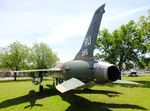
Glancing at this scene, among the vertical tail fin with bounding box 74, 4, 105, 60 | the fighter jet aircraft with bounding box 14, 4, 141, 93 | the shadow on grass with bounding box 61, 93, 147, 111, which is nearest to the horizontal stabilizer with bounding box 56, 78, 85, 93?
the fighter jet aircraft with bounding box 14, 4, 141, 93

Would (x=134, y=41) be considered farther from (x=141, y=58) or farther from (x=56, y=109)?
(x=56, y=109)

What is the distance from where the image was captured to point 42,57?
8306 centimetres

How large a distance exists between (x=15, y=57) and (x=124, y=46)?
35.9 m

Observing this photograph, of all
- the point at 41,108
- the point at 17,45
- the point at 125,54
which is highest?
the point at 17,45

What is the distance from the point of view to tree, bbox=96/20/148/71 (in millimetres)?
52531

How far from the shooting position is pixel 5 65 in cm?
7331

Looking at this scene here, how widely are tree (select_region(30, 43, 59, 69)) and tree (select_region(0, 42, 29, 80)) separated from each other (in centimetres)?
436

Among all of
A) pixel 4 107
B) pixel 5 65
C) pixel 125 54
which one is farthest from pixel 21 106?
pixel 5 65

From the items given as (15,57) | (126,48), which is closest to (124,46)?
(126,48)

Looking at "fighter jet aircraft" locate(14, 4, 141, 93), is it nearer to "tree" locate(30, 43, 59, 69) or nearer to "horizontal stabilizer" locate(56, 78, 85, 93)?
"horizontal stabilizer" locate(56, 78, 85, 93)

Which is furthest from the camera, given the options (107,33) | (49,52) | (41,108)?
(49,52)

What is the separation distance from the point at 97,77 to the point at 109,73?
905 millimetres

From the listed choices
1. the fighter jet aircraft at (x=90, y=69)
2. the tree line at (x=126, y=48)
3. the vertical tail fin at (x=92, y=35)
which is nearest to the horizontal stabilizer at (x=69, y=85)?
the fighter jet aircraft at (x=90, y=69)

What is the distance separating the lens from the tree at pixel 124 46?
52531mm
